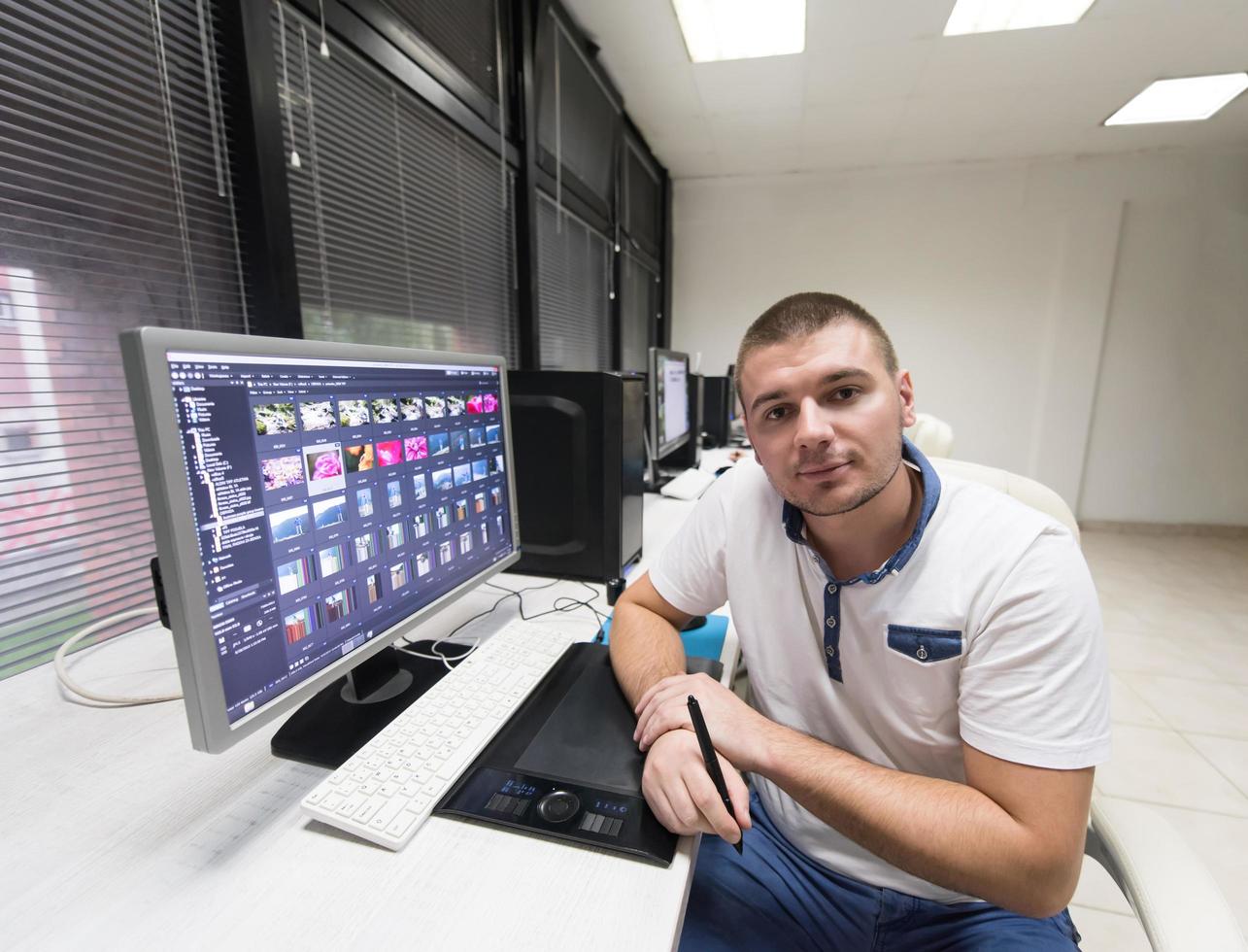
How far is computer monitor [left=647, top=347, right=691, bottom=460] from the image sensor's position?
7.00 feet

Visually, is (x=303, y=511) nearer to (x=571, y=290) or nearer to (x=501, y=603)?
(x=501, y=603)

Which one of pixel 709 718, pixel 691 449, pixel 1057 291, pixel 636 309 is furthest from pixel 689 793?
pixel 1057 291

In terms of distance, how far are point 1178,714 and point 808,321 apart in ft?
8.51

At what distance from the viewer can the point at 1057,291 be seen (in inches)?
175

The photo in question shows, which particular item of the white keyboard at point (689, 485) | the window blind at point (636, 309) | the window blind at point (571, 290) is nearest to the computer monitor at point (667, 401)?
the white keyboard at point (689, 485)

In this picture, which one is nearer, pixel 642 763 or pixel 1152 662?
pixel 642 763

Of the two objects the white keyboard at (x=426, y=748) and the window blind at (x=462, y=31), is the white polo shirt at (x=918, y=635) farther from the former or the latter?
the window blind at (x=462, y=31)

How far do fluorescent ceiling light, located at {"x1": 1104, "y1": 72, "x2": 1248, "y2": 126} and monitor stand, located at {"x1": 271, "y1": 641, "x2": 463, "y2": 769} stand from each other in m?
4.74

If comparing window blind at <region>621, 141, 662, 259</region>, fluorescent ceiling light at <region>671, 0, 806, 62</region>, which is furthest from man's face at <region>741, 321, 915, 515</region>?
window blind at <region>621, 141, 662, 259</region>

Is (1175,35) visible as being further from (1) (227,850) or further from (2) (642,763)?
(1) (227,850)

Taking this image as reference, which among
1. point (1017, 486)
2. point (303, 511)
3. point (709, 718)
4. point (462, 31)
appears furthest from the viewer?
point (462, 31)

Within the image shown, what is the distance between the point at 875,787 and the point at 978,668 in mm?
202

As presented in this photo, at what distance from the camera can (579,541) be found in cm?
137

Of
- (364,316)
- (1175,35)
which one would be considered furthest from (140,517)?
(1175,35)
